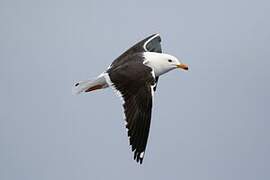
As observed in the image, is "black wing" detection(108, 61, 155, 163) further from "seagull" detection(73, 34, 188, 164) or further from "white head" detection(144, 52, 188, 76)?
"white head" detection(144, 52, 188, 76)

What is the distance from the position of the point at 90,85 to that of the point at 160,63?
682 millimetres

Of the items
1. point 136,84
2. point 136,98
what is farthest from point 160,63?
point 136,98

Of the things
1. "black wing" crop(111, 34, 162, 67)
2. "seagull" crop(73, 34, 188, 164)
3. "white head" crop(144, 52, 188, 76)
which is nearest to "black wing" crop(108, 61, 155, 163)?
"seagull" crop(73, 34, 188, 164)

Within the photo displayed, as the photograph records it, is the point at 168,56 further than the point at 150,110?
Yes

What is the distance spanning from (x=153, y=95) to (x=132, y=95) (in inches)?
7.2

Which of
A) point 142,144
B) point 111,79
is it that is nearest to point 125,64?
A: point 111,79

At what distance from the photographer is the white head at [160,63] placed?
914 centimetres

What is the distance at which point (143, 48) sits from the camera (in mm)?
9906

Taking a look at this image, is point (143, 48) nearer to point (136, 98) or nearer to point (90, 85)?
point (90, 85)

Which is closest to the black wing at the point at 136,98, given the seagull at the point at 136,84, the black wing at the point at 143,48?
the seagull at the point at 136,84

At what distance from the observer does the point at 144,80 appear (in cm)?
861

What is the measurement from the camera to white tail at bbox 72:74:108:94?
8.98 meters

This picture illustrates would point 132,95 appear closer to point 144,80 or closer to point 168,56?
point 144,80

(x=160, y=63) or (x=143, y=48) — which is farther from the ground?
(x=143, y=48)
